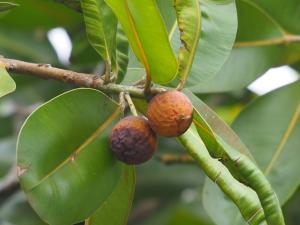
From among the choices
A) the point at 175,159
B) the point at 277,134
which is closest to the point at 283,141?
the point at 277,134

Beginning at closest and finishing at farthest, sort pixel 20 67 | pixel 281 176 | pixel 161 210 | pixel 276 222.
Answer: pixel 276 222
pixel 20 67
pixel 281 176
pixel 161 210

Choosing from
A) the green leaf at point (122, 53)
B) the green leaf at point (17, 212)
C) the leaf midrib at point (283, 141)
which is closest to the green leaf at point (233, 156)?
the green leaf at point (122, 53)

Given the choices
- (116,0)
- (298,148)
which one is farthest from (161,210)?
(116,0)

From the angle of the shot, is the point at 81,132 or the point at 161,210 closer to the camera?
the point at 81,132

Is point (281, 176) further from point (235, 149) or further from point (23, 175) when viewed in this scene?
point (23, 175)

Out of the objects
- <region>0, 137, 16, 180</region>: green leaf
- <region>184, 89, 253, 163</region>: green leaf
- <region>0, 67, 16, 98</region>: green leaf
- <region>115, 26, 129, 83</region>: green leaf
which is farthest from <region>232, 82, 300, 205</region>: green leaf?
<region>0, 137, 16, 180</region>: green leaf

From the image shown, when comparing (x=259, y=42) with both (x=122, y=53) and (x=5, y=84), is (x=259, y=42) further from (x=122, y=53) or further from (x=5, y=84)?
(x=5, y=84)

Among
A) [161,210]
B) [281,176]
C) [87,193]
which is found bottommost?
[161,210]

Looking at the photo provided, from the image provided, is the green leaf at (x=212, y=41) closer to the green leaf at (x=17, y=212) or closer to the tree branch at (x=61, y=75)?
the tree branch at (x=61, y=75)
